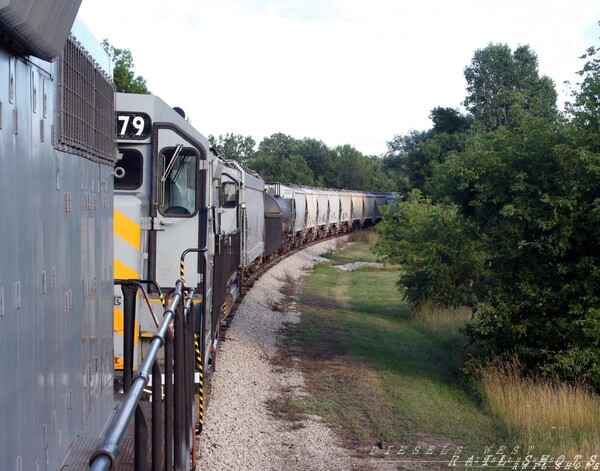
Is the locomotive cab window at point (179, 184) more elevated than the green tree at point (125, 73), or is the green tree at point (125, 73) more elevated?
the green tree at point (125, 73)

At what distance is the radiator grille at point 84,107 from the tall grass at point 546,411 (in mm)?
6067

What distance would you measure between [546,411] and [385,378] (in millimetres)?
3067

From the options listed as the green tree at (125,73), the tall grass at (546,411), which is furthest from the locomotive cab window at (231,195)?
the green tree at (125,73)

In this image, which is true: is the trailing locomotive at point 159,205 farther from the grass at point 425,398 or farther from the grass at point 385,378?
the grass at point 425,398

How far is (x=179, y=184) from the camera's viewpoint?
356 inches

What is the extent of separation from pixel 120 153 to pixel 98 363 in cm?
432

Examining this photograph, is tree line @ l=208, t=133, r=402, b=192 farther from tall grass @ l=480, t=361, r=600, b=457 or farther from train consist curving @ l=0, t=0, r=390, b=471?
train consist curving @ l=0, t=0, r=390, b=471

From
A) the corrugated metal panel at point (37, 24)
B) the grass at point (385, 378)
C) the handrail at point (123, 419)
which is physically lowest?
the grass at point (385, 378)

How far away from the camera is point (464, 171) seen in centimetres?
1247

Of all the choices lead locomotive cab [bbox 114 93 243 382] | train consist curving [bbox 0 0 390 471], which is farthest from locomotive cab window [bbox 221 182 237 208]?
train consist curving [bbox 0 0 390 471]

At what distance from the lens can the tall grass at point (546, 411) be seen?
8.99 metres

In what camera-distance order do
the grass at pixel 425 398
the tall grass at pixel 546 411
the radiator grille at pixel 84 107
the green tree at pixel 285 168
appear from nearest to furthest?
the radiator grille at pixel 84 107 < the tall grass at pixel 546 411 < the grass at pixel 425 398 < the green tree at pixel 285 168

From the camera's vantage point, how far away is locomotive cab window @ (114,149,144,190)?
8789 millimetres

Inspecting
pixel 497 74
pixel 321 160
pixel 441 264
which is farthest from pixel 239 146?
pixel 441 264
